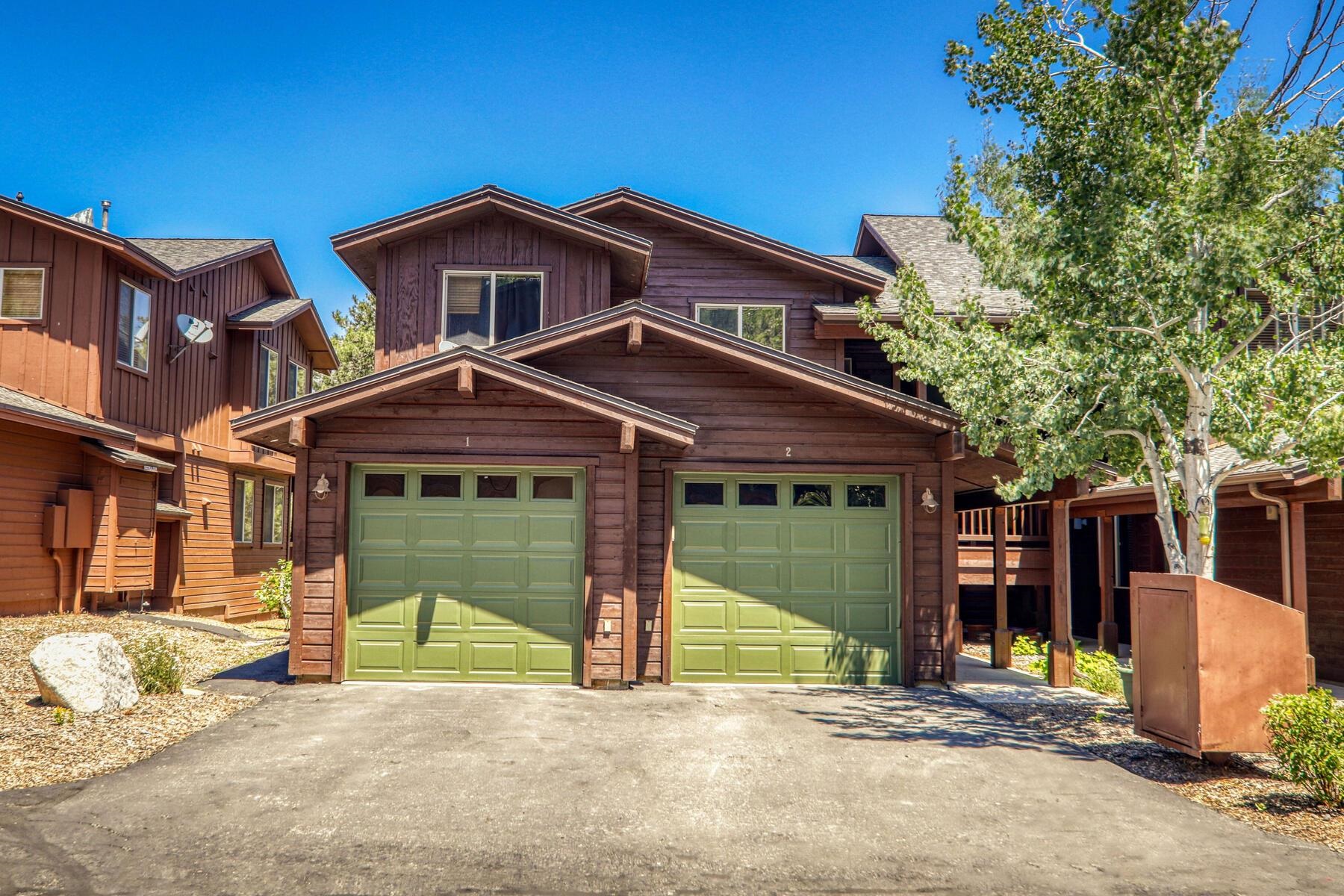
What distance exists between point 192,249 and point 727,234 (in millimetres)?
13202

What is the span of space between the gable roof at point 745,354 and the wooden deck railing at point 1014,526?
6.12 metres

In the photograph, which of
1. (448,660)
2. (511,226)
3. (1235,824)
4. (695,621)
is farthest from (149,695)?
(1235,824)

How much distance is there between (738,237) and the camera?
14.7m

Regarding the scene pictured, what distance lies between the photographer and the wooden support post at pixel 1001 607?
43.3ft

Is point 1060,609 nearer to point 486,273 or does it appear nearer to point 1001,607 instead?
point 1001,607

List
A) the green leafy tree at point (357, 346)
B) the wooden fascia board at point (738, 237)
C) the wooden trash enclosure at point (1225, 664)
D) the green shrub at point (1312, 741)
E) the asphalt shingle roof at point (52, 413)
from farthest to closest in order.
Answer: the green leafy tree at point (357, 346), the wooden fascia board at point (738, 237), the asphalt shingle roof at point (52, 413), the wooden trash enclosure at point (1225, 664), the green shrub at point (1312, 741)

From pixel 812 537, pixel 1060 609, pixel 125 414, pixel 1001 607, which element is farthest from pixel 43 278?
pixel 1060 609

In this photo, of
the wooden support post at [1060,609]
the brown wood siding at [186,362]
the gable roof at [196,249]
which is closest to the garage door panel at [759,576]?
the wooden support post at [1060,609]

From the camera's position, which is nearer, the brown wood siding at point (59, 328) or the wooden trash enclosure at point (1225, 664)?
the wooden trash enclosure at point (1225, 664)

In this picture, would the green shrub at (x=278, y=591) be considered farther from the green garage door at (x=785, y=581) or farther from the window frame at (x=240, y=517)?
the green garage door at (x=785, y=581)

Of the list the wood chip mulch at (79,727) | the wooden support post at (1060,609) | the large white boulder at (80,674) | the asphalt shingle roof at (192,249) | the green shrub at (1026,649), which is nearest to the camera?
the wood chip mulch at (79,727)

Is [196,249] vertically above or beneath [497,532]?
above

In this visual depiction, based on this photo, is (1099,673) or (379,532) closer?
(379,532)

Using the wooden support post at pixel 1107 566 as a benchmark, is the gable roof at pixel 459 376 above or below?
above
